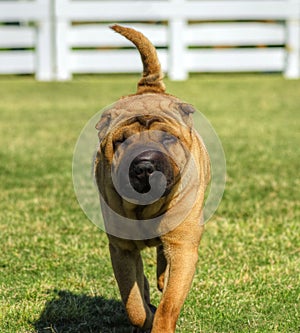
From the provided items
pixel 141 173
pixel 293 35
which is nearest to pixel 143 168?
pixel 141 173

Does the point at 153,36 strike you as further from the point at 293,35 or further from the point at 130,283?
the point at 130,283

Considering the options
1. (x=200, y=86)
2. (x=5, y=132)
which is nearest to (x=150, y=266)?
(x=5, y=132)

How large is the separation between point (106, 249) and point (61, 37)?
587 inches

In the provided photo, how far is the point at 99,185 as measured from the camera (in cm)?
353

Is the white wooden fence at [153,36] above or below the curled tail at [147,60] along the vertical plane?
below

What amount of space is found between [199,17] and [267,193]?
13323 mm

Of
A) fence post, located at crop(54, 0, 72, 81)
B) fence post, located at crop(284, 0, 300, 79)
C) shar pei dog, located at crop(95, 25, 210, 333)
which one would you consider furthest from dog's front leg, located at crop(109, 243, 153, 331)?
fence post, located at crop(284, 0, 300, 79)

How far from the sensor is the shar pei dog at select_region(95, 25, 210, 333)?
10.6 ft

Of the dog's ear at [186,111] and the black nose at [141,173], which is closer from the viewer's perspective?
the black nose at [141,173]

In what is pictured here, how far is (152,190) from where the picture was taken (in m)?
3.24

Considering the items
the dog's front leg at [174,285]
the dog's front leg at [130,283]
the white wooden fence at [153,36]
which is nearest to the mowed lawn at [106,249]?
the dog's front leg at [130,283]

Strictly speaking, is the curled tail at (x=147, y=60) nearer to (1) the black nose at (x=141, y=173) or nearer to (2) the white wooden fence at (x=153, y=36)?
(1) the black nose at (x=141, y=173)

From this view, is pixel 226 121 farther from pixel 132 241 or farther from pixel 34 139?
pixel 132 241

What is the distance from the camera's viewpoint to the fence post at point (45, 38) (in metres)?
19.8
